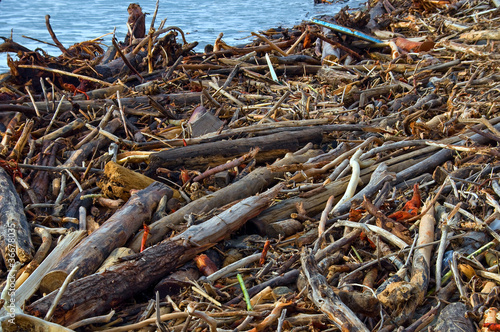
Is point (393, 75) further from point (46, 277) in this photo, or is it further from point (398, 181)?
point (46, 277)

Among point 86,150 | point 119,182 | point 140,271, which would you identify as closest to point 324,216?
point 140,271

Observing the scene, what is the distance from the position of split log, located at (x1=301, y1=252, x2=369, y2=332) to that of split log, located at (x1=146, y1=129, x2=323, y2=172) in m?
2.65

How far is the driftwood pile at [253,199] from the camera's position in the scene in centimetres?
277

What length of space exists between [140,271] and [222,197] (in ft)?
4.49

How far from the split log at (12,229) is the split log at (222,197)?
3.06 feet

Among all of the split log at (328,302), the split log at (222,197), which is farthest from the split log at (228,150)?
the split log at (328,302)

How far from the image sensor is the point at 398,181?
431cm

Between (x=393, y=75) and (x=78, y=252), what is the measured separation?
22.4 ft

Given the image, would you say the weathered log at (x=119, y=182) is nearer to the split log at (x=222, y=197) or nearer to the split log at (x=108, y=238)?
the split log at (x=108, y=238)

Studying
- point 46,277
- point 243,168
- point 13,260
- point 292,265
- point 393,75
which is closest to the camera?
point 46,277

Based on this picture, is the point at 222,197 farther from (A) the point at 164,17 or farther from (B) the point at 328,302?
(A) the point at 164,17

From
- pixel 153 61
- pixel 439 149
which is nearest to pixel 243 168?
pixel 439 149

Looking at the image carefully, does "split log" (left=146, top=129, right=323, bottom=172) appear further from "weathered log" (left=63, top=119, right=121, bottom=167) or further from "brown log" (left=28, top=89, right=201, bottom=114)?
"brown log" (left=28, top=89, right=201, bottom=114)

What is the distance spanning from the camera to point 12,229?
393 cm
